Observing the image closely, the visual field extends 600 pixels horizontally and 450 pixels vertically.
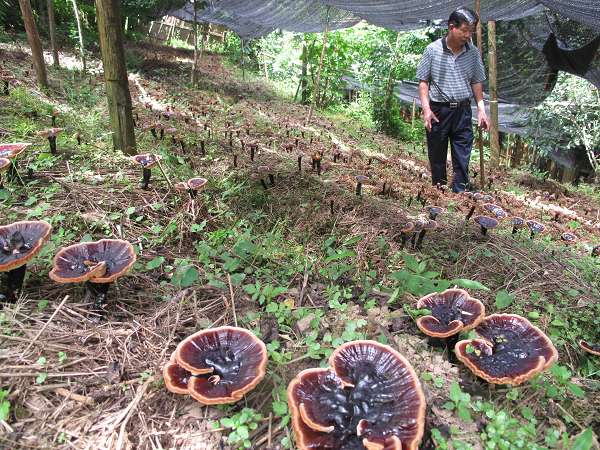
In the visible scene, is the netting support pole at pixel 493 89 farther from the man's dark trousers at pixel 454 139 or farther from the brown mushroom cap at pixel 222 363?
the brown mushroom cap at pixel 222 363

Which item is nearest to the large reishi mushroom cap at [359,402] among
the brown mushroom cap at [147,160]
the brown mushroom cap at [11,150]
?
the brown mushroom cap at [147,160]

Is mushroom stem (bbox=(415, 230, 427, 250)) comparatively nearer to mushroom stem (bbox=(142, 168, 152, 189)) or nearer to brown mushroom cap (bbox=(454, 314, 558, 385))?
brown mushroom cap (bbox=(454, 314, 558, 385))

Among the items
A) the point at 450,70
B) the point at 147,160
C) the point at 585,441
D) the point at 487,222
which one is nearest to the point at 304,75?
the point at 450,70

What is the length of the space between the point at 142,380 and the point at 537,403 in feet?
7.37

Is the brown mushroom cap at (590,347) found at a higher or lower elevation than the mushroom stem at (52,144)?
lower

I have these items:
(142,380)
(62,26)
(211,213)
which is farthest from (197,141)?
(62,26)

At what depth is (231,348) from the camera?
80.6 inches

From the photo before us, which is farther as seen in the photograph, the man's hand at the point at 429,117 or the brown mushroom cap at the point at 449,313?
the man's hand at the point at 429,117

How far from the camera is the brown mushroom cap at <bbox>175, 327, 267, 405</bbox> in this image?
1768 millimetres

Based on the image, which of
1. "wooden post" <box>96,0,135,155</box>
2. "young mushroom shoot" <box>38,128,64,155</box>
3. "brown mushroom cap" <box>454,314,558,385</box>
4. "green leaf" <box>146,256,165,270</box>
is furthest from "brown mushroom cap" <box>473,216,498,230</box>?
"young mushroom shoot" <box>38,128,64,155</box>

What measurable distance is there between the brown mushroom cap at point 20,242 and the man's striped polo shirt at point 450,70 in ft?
17.1

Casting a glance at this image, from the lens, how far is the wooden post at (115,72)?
11.7 feet

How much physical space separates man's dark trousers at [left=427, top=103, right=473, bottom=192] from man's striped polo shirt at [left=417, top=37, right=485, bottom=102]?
0.20m

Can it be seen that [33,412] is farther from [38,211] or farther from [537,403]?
[537,403]
